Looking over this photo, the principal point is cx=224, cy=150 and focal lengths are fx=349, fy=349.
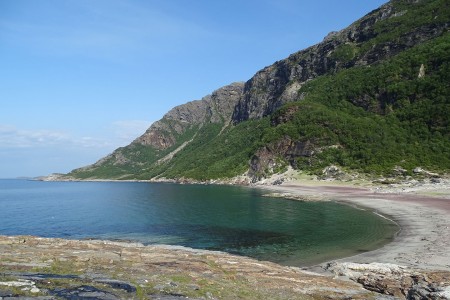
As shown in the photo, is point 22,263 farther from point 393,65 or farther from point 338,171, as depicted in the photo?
A: point 393,65

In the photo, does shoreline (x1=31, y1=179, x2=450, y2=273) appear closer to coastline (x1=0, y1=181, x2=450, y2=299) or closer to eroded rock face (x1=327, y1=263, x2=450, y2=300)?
coastline (x1=0, y1=181, x2=450, y2=299)

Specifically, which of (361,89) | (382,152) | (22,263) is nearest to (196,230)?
(22,263)

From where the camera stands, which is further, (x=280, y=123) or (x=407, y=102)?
(x=280, y=123)

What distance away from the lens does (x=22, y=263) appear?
1803 cm

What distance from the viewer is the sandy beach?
94.1 ft

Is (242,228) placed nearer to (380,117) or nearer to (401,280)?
(401,280)

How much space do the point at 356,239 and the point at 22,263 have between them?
3356 centimetres

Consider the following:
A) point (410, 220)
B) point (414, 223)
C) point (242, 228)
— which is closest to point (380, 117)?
point (410, 220)

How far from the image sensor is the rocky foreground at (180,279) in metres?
14.7

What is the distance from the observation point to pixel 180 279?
56.8 ft

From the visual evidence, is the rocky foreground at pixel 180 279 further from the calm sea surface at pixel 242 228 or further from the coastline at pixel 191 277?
the calm sea surface at pixel 242 228

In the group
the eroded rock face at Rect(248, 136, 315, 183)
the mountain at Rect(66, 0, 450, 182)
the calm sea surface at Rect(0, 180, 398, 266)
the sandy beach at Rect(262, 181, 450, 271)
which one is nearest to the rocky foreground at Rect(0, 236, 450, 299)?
the sandy beach at Rect(262, 181, 450, 271)

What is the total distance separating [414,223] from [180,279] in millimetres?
39665

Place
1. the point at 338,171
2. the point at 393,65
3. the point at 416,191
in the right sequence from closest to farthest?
1. the point at 416,191
2. the point at 338,171
3. the point at 393,65
